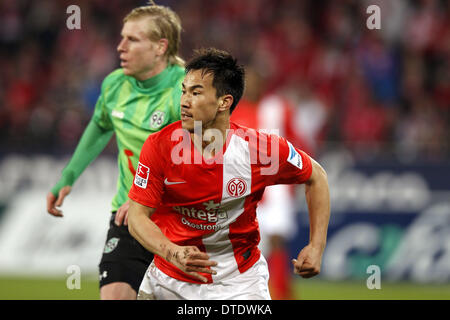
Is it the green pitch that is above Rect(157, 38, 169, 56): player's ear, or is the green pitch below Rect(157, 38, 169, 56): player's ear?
below

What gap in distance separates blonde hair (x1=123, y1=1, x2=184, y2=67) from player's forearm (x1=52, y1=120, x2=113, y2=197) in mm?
745

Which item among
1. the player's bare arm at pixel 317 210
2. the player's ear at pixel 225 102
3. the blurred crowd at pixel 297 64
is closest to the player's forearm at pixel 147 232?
the player's ear at pixel 225 102

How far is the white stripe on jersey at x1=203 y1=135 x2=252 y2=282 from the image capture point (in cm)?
411

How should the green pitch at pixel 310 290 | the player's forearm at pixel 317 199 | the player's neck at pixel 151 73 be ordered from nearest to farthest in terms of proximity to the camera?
the player's forearm at pixel 317 199 → the player's neck at pixel 151 73 → the green pitch at pixel 310 290

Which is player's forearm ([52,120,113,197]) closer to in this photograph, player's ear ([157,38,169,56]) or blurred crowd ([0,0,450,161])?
player's ear ([157,38,169,56])

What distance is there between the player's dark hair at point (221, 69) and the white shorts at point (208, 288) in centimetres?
97

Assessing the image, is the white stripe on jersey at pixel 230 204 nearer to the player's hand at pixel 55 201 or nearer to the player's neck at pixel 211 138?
the player's neck at pixel 211 138

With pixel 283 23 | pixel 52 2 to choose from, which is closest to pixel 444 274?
pixel 283 23

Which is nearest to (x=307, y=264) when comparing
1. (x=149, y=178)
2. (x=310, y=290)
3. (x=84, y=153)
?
(x=149, y=178)

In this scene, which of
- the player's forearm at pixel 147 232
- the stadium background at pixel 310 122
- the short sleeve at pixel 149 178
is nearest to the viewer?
the player's forearm at pixel 147 232

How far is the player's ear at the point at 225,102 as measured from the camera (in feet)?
13.6

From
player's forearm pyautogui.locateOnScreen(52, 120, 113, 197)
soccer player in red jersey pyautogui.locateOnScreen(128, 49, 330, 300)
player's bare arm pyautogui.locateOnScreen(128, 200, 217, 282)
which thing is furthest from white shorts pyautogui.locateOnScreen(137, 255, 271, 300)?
player's forearm pyautogui.locateOnScreen(52, 120, 113, 197)

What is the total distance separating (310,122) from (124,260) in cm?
740
